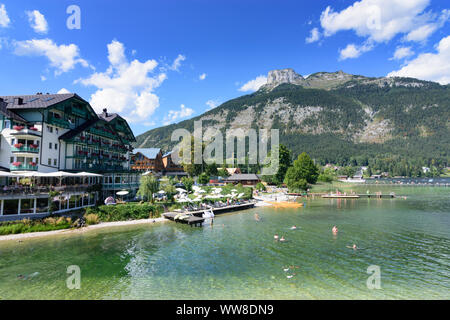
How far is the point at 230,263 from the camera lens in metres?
23.0

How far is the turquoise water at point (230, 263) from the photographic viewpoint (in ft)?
57.6

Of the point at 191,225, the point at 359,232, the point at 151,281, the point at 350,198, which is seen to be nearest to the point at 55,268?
the point at 151,281

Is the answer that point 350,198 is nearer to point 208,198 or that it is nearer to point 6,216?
point 208,198

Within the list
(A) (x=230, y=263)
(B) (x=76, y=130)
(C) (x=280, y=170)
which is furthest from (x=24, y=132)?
(C) (x=280, y=170)

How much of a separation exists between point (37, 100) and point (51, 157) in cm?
933

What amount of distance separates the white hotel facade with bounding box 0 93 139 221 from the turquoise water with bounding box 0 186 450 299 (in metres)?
6.19

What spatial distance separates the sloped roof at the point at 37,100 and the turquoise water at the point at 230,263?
785 inches

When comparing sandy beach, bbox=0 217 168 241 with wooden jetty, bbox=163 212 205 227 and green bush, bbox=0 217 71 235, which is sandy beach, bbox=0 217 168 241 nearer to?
green bush, bbox=0 217 71 235

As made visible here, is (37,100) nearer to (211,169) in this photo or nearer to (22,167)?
(22,167)

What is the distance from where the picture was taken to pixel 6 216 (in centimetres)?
3053

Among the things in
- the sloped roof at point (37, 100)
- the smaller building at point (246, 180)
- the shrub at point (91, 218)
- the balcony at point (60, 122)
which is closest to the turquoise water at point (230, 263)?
the shrub at point (91, 218)

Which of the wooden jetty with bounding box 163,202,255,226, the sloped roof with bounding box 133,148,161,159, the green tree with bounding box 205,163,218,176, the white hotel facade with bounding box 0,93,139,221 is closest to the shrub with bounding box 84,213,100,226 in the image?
the white hotel facade with bounding box 0,93,139,221

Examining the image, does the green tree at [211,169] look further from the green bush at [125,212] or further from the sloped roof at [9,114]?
the sloped roof at [9,114]

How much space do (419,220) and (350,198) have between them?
38625 millimetres
